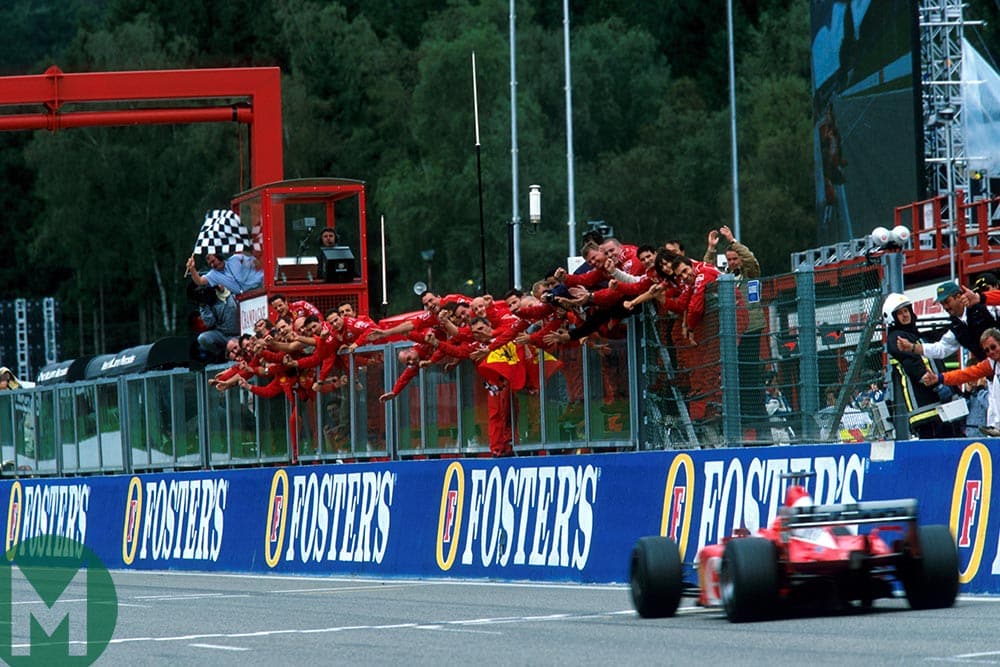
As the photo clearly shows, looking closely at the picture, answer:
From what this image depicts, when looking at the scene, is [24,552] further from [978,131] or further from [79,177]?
[79,177]

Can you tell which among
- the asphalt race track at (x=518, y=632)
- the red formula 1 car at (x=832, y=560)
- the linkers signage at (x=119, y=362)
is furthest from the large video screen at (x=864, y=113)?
the red formula 1 car at (x=832, y=560)

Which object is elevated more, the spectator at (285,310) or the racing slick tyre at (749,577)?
the spectator at (285,310)

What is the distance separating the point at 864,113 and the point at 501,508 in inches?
935

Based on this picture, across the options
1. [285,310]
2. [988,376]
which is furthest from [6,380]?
[988,376]

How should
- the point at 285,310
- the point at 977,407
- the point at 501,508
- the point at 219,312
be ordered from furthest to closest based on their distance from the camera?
1. the point at 219,312
2. the point at 285,310
3. the point at 501,508
4. the point at 977,407

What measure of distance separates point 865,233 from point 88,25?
67724 millimetres

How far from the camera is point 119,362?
29266 millimetres

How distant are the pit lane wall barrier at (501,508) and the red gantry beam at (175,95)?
656 cm

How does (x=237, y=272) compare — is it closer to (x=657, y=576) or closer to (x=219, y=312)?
(x=219, y=312)

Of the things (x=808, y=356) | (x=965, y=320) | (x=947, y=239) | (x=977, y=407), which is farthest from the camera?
(x=947, y=239)

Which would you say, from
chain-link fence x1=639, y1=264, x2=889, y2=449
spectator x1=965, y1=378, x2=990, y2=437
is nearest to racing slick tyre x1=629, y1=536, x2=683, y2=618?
chain-link fence x1=639, y1=264, x2=889, y2=449

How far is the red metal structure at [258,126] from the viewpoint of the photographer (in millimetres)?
25406

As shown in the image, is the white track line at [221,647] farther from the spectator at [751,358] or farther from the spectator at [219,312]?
the spectator at [219,312]

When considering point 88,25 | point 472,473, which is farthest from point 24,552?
point 88,25
